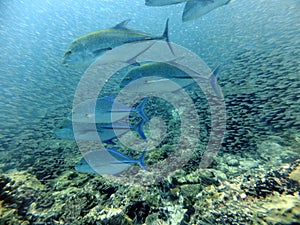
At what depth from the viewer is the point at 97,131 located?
1.71 m

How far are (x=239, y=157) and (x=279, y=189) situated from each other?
1.25 m

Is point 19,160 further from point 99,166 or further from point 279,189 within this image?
point 279,189

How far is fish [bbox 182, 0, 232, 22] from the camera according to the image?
1.88 metres

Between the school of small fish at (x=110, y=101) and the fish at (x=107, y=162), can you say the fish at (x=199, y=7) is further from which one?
the fish at (x=107, y=162)

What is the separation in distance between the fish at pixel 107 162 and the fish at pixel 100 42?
958mm

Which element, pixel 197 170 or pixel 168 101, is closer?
pixel 197 170

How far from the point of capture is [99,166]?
5.32 feet

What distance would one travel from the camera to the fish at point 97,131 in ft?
5.48

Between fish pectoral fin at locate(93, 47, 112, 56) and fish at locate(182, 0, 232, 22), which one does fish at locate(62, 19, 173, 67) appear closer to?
fish pectoral fin at locate(93, 47, 112, 56)

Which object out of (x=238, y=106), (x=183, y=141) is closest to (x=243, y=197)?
(x=183, y=141)

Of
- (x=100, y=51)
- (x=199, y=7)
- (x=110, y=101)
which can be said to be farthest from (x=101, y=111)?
(x=199, y=7)

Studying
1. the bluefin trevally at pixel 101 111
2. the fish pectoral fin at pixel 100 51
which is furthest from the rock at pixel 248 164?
the fish pectoral fin at pixel 100 51

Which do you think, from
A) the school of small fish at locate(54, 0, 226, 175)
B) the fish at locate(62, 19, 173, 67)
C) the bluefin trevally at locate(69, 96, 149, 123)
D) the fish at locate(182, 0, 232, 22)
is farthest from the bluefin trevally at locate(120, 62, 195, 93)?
the fish at locate(182, 0, 232, 22)

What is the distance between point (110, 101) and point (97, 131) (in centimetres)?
33
